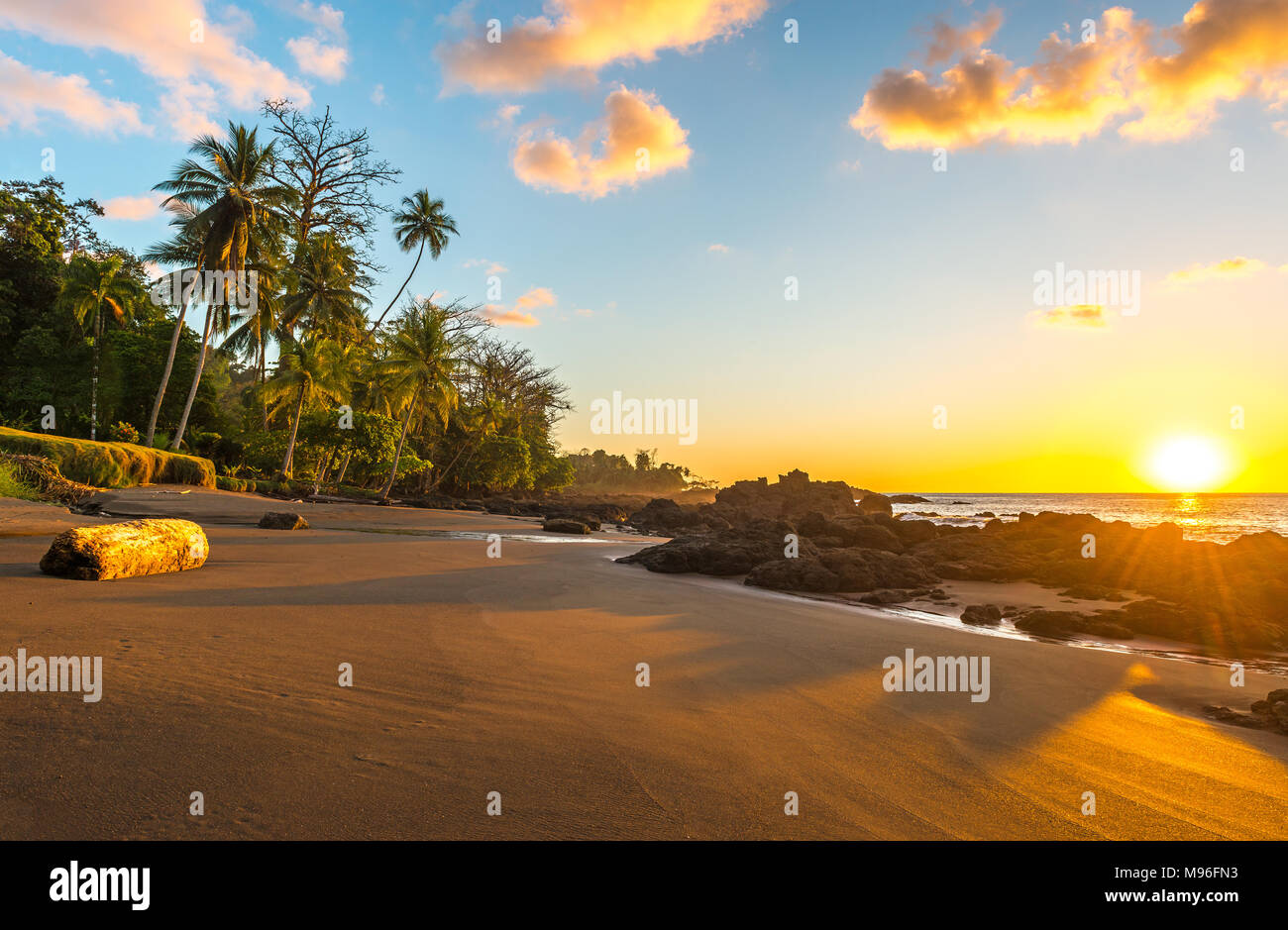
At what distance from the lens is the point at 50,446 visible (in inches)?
632

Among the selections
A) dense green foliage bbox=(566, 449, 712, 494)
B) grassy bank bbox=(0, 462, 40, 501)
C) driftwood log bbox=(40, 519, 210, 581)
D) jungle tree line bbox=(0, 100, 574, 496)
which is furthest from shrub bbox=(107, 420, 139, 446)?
dense green foliage bbox=(566, 449, 712, 494)

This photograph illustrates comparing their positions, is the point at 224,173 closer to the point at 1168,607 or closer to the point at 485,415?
the point at 485,415

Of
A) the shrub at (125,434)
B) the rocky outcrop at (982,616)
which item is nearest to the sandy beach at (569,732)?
the rocky outcrop at (982,616)

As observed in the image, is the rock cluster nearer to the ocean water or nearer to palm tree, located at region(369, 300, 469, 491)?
the ocean water

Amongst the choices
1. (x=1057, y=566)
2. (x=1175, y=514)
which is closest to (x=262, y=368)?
(x=1057, y=566)

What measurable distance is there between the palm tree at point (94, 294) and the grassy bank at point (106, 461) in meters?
13.3

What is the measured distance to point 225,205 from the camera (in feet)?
96.8

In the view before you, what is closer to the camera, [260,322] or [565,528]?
[565,528]

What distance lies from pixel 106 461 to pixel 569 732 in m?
20.8

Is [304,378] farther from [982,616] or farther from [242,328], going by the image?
[982,616]

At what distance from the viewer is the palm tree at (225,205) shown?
96.7 feet

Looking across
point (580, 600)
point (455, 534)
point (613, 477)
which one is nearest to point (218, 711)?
point (580, 600)
